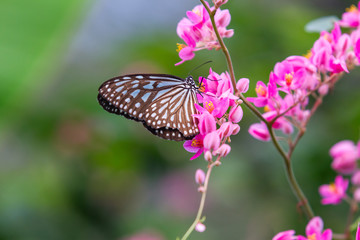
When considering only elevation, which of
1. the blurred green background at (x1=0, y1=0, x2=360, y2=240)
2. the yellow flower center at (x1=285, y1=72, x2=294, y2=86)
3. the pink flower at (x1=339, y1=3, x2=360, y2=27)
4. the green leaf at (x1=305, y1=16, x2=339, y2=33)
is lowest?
the blurred green background at (x1=0, y1=0, x2=360, y2=240)

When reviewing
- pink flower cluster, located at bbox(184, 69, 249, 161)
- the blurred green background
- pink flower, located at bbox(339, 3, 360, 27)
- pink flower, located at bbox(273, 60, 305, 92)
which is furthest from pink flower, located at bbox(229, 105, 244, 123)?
the blurred green background

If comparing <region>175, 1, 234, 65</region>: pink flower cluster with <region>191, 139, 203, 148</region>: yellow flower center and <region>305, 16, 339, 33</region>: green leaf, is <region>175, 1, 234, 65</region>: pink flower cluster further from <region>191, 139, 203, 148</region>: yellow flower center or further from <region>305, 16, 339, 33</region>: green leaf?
<region>305, 16, 339, 33</region>: green leaf

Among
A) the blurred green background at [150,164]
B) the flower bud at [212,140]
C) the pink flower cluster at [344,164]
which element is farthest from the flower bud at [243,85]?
the blurred green background at [150,164]

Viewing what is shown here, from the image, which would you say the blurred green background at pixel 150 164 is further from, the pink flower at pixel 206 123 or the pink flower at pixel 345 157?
the pink flower at pixel 206 123

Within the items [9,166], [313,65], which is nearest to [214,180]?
[9,166]

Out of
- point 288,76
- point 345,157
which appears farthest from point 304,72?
point 345,157

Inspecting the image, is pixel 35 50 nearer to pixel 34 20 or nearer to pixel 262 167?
pixel 34 20
